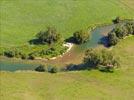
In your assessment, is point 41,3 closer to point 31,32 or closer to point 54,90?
point 31,32

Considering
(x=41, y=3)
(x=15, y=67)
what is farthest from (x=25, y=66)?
(x=41, y=3)

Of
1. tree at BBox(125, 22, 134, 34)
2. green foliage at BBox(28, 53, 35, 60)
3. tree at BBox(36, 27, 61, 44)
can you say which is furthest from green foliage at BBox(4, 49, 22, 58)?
tree at BBox(125, 22, 134, 34)

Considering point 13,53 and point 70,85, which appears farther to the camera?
point 13,53

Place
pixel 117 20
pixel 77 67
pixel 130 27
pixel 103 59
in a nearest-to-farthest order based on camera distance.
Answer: pixel 103 59, pixel 77 67, pixel 130 27, pixel 117 20

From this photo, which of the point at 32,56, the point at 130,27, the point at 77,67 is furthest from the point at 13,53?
the point at 130,27

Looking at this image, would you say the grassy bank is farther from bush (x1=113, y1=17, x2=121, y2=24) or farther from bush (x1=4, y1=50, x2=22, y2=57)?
bush (x1=113, y1=17, x2=121, y2=24)

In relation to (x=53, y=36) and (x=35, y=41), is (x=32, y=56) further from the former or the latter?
(x=53, y=36)
